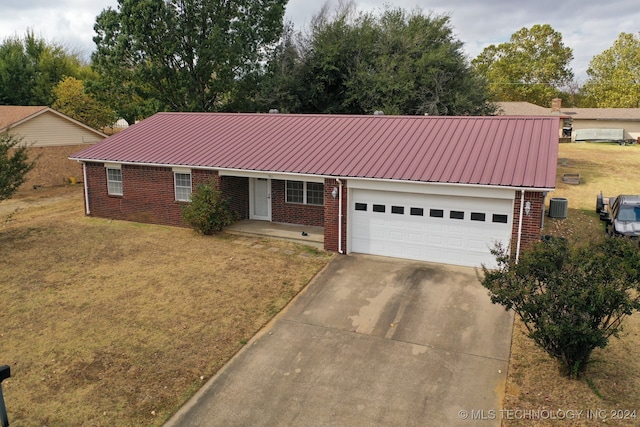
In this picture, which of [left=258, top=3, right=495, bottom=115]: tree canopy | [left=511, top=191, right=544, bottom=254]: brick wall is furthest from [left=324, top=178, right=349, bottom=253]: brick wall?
[left=258, top=3, right=495, bottom=115]: tree canopy

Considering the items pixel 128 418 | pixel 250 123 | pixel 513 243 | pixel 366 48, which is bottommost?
pixel 128 418

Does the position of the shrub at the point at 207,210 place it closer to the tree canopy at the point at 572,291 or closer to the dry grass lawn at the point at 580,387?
the dry grass lawn at the point at 580,387

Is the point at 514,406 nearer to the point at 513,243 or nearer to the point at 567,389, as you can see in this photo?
the point at 567,389

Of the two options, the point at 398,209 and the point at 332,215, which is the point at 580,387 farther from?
the point at 332,215

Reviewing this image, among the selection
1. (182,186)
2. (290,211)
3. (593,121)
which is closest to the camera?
(182,186)

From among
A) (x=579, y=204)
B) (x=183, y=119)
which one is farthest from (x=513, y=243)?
(x=183, y=119)

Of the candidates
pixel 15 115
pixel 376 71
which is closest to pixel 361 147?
pixel 376 71
